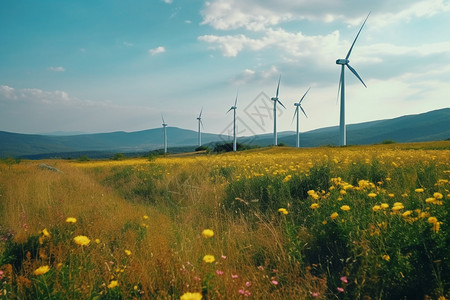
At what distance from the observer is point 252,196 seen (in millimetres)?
7172

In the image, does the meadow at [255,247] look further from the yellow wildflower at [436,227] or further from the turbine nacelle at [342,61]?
the turbine nacelle at [342,61]

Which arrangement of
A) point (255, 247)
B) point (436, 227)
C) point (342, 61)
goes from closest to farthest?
point (436, 227) < point (255, 247) < point (342, 61)

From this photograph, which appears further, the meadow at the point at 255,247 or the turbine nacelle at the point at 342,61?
the turbine nacelle at the point at 342,61

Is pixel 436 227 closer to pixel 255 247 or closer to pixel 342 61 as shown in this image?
pixel 255 247

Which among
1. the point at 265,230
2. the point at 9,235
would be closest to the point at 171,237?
the point at 265,230

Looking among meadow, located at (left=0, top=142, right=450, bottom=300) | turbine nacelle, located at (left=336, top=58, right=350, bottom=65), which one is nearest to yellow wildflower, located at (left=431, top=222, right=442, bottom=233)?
meadow, located at (left=0, top=142, right=450, bottom=300)

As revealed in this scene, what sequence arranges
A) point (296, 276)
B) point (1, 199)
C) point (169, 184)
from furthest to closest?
point (169, 184) → point (1, 199) → point (296, 276)

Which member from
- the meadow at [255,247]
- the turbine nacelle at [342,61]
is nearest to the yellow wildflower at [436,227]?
the meadow at [255,247]

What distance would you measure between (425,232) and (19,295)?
4282 mm

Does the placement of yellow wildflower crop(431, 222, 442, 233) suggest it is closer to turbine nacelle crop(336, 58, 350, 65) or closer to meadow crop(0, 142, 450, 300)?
meadow crop(0, 142, 450, 300)

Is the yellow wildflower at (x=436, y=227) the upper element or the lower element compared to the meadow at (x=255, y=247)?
upper

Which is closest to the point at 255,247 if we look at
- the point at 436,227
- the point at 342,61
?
the point at 436,227

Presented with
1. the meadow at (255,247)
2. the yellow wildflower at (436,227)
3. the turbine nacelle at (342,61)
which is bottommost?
the meadow at (255,247)

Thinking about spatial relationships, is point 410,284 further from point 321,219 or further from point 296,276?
point 321,219
